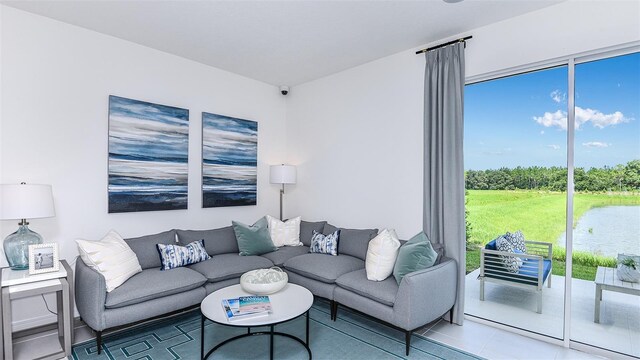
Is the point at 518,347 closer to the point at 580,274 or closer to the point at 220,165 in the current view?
the point at 580,274

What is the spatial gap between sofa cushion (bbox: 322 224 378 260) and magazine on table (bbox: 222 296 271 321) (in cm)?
142

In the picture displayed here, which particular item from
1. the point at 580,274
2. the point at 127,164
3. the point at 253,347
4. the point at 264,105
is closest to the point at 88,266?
the point at 127,164

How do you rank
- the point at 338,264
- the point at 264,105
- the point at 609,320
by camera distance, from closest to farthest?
the point at 609,320 < the point at 338,264 < the point at 264,105

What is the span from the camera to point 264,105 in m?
4.77

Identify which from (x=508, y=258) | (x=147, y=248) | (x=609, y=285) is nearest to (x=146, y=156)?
(x=147, y=248)

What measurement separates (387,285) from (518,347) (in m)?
1.14

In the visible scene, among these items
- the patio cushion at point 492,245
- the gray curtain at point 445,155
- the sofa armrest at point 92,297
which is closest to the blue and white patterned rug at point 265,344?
the sofa armrest at point 92,297

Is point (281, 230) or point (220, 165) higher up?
point (220, 165)

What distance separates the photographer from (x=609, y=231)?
8.38 feet

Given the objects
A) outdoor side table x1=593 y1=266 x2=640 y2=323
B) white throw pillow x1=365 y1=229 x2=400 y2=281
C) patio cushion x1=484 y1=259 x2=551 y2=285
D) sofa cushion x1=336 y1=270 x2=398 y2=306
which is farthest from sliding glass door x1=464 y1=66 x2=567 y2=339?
sofa cushion x1=336 y1=270 x2=398 y2=306

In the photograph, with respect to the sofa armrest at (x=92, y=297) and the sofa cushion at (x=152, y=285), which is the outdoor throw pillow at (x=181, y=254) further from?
the sofa armrest at (x=92, y=297)

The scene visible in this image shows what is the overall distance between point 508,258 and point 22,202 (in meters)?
4.11

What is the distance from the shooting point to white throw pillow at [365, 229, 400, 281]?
9.72 feet

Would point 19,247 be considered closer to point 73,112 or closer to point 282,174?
point 73,112
